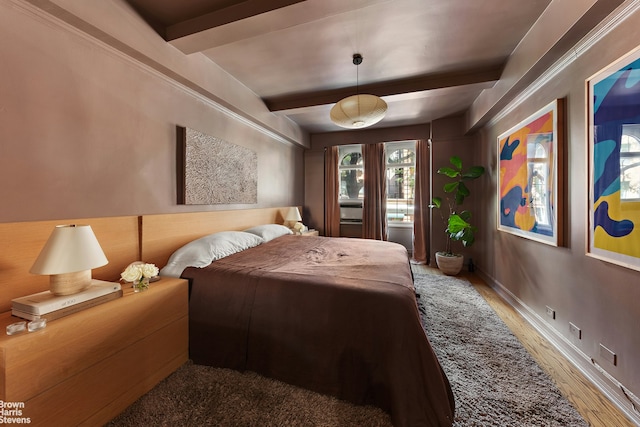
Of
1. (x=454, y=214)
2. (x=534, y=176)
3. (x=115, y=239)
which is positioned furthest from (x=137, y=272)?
(x=454, y=214)

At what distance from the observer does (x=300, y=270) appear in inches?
73.1

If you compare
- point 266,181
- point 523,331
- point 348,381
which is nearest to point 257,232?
point 266,181

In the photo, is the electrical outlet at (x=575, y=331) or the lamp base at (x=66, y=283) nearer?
the lamp base at (x=66, y=283)

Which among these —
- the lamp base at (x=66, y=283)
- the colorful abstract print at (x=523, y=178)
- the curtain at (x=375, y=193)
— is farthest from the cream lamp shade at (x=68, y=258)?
the curtain at (x=375, y=193)

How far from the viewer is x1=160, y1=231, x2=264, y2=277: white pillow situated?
6.50ft

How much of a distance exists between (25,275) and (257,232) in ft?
6.51

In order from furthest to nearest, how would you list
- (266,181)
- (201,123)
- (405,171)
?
(405,171) → (266,181) → (201,123)

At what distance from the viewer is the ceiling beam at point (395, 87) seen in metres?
2.81

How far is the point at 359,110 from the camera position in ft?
7.40

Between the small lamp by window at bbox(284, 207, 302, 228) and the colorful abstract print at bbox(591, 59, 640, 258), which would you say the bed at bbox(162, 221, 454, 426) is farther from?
the small lamp by window at bbox(284, 207, 302, 228)

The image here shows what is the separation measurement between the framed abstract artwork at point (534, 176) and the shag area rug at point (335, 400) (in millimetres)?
1127

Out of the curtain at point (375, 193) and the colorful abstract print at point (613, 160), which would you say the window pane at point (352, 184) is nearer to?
the curtain at point (375, 193)

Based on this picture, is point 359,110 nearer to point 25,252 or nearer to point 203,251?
point 203,251

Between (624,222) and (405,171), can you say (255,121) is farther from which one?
(624,222)
